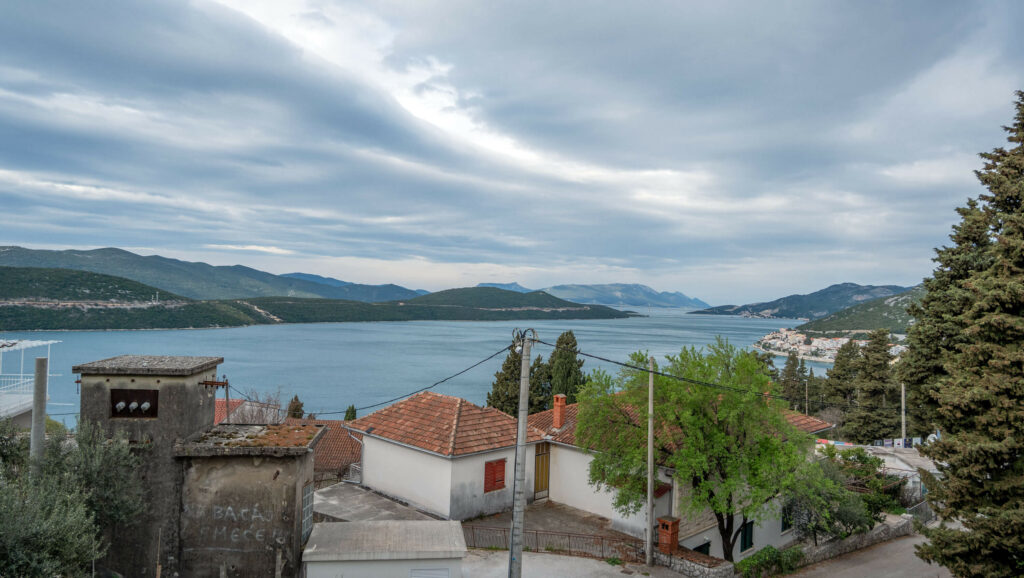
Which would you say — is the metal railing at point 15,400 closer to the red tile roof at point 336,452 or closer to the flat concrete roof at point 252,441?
the red tile roof at point 336,452

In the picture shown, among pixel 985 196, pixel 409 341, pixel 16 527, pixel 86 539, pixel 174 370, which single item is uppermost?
Answer: pixel 985 196

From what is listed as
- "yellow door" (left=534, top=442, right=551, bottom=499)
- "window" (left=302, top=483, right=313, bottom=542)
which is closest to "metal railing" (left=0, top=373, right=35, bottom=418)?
"window" (left=302, top=483, right=313, bottom=542)

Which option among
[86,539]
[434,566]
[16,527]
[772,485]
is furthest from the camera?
[772,485]

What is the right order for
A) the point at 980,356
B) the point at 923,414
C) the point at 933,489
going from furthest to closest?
the point at 923,414, the point at 933,489, the point at 980,356

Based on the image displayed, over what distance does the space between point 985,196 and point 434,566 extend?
19618 millimetres

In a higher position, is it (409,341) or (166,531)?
(166,531)

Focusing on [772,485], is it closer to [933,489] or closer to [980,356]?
[933,489]

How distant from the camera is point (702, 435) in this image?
57.1 ft

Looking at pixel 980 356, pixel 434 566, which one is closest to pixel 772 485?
pixel 980 356

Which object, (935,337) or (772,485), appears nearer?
(772,485)

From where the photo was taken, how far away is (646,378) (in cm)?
1828

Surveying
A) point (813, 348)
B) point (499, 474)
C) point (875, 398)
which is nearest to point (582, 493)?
point (499, 474)

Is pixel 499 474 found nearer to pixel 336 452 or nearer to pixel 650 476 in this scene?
pixel 650 476

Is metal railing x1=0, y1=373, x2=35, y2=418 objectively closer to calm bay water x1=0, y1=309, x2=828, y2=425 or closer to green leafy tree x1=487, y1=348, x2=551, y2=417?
green leafy tree x1=487, y1=348, x2=551, y2=417
